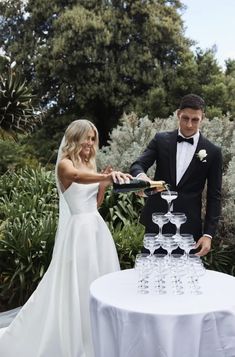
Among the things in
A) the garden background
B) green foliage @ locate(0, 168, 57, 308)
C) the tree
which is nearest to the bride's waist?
green foliage @ locate(0, 168, 57, 308)

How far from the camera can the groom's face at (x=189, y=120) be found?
3.55 metres

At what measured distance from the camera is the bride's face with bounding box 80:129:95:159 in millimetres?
3887

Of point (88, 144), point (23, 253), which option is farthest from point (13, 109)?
point (88, 144)

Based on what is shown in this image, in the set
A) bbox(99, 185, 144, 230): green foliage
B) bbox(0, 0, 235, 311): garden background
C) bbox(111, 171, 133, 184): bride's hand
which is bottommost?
bbox(99, 185, 144, 230): green foliage

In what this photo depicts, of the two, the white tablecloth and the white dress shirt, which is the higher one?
the white dress shirt

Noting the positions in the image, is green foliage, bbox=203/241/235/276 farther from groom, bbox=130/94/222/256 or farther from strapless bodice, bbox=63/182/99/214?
strapless bodice, bbox=63/182/99/214

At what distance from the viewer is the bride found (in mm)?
3836

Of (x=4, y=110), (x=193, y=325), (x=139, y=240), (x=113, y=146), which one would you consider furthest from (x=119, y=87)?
(x=193, y=325)

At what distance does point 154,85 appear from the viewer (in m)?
20.6

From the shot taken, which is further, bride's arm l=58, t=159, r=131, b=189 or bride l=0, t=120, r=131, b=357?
bride l=0, t=120, r=131, b=357

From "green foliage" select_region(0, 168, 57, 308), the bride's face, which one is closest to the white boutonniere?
the bride's face

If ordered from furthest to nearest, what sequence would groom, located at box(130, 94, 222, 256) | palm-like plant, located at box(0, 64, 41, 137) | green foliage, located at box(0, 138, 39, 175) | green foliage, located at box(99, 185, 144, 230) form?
palm-like plant, located at box(0, 64, 41, 137)
green foliage, located at box(0, 138, 39, 175)
green foliage, located at box(99, 185, 144, 230)
groom, located at box(130, 94, 222, 256)

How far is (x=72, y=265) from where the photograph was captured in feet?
12.8

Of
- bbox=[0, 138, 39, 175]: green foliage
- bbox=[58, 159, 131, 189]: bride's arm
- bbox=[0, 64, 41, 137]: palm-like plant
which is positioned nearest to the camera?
bbox=[58, 159, 131, 189]: bride's arm
